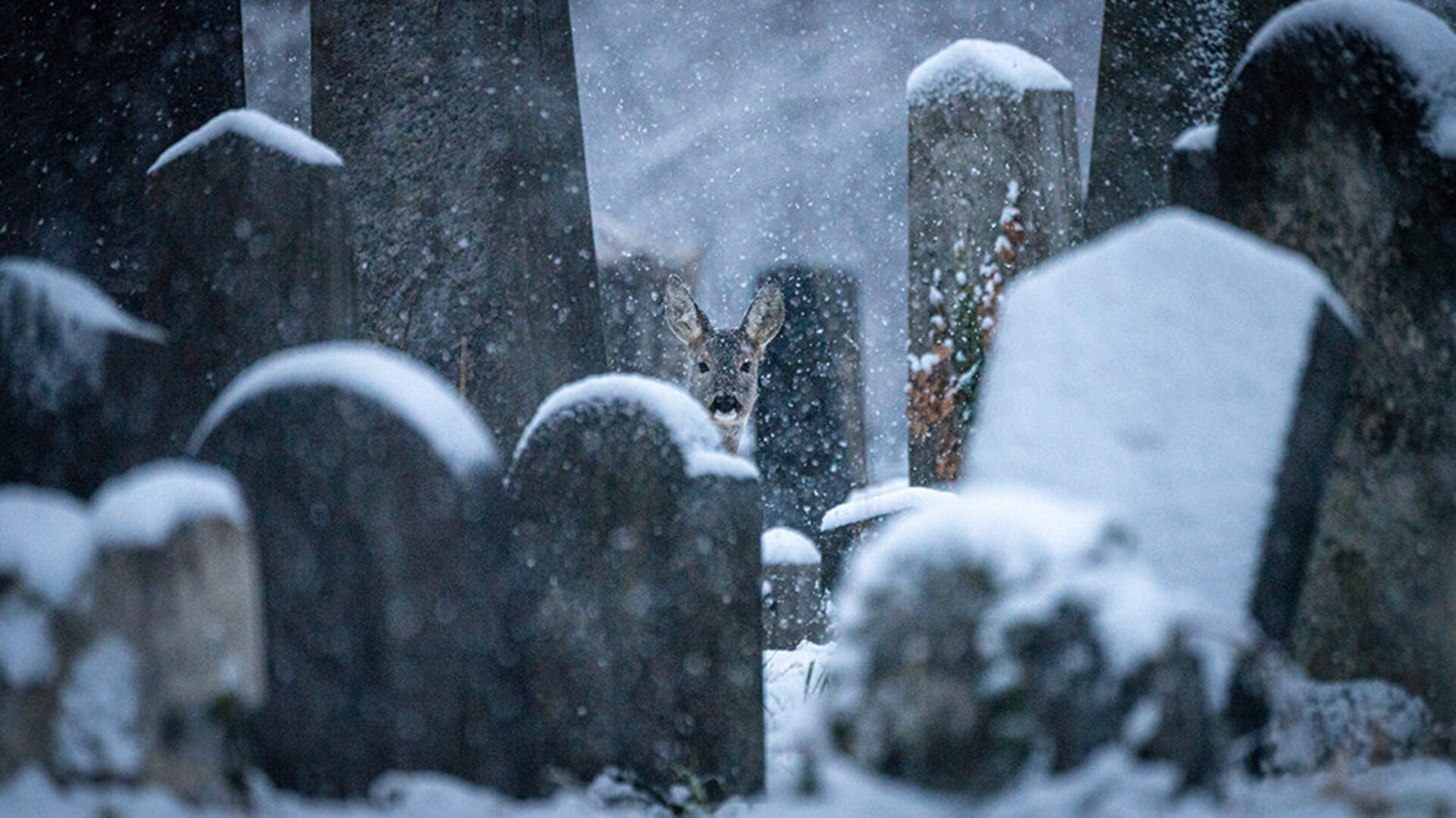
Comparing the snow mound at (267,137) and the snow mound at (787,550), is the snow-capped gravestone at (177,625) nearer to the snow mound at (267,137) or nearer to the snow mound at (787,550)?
the snow mound at (267,137)

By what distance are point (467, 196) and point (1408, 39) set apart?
2.92 meters

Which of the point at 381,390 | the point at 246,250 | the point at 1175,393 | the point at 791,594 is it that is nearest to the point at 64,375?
the point at 381,390

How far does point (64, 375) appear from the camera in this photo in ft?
7.12

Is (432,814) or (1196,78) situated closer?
(432,814)

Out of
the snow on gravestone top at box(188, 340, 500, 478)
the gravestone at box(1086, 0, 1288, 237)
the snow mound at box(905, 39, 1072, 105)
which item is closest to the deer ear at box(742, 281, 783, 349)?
the snow mound at box(905, 39, 1072, 105)

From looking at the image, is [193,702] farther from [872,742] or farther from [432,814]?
[872,742]

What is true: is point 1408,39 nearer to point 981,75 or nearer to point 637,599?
point 637,599

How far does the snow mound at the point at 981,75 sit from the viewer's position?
5461 millimetres

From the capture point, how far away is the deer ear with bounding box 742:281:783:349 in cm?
604

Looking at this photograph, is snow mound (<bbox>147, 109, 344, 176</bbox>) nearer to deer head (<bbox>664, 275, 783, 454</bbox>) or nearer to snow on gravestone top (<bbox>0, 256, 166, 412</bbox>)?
snow on gravestone top (<bbox>0, 256, 166, 412</bbox>)

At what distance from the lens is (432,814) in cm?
182

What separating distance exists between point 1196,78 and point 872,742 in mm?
3948

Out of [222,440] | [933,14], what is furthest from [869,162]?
[222,440]

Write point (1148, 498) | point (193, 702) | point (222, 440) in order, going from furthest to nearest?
point (222, 440) → point (1148, 498) → point (193, 702)
